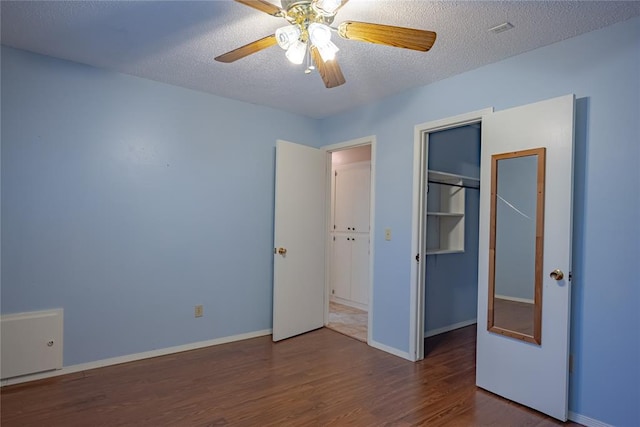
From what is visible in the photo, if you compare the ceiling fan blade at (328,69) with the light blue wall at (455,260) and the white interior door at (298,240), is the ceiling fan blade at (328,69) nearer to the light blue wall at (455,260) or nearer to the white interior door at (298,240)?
the white interior door at (298,240)

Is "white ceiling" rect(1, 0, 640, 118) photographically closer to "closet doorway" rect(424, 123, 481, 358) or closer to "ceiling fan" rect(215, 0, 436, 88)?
"ceiling fan" rect(215, 0, 436, 88)

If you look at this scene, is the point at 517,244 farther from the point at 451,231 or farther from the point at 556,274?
the point at 451,231

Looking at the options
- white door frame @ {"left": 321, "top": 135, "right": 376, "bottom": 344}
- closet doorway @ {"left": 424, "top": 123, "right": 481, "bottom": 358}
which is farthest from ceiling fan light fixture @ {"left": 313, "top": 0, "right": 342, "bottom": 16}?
closet doorway @ {"left": 424, "top": 123, "right": 481, "bottom": 358}

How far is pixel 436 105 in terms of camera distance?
3.12 meters

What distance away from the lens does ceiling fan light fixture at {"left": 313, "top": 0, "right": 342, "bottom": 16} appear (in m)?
1.66

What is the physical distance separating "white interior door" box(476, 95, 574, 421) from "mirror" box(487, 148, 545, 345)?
4cm

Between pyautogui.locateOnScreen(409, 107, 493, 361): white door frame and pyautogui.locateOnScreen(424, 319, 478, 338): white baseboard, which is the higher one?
pyautogui.locateOnScreen(409, 107, 493, 361): white door frame

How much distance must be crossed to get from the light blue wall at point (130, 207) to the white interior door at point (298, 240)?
0.25 meters

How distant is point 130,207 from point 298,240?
5.28 ft

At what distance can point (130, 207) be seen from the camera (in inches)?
122

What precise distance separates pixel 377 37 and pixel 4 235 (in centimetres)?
280

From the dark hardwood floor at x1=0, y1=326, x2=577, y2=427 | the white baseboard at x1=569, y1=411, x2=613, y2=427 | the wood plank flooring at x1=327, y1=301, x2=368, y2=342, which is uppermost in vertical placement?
the white baseboard at x1=569, y1=411, x2=613, y2=427

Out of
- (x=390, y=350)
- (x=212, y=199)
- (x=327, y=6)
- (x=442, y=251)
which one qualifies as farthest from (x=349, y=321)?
(x=327, y=6)

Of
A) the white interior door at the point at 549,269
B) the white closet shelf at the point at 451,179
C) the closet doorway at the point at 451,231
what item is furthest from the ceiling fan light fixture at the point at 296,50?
the closet doorway at the point at 451,231
